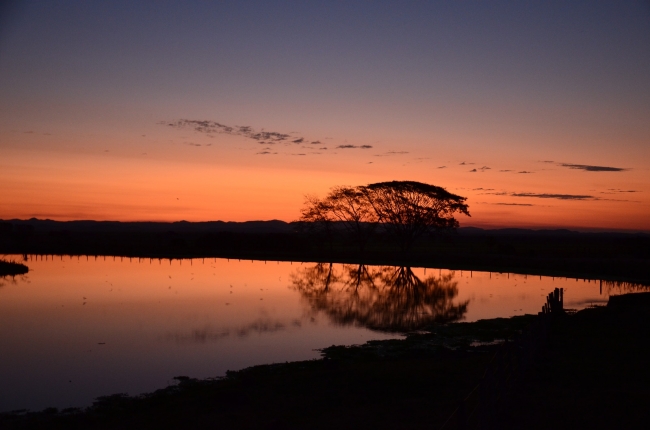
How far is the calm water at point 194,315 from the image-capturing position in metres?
14.5

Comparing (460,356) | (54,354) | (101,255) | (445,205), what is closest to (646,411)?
(460,356)

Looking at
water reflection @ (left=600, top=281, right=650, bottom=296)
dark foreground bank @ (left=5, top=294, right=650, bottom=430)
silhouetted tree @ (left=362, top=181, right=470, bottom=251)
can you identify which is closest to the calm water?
water reflection @ (left=600, top=281, right=650, bottom=296)

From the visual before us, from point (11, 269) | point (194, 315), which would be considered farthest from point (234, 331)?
point (11, 269)

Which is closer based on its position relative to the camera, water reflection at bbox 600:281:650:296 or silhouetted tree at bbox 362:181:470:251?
water reflection at bbox 600:281:650:296

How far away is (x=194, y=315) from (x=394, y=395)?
46.6 ft

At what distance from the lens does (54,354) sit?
648 inches

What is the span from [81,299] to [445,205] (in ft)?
168

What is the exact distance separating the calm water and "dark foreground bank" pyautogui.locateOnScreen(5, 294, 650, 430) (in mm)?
1388

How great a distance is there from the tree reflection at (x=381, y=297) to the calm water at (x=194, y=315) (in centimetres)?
7

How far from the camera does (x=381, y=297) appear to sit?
3222 centimetres

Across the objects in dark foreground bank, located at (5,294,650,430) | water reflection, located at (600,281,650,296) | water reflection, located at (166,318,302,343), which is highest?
water reflection, located at (600,281,650,296)

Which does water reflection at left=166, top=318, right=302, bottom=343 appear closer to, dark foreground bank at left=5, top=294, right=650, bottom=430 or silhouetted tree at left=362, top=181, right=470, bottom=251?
dark foreground bank at left=5, top=294, right=650, bottom=430

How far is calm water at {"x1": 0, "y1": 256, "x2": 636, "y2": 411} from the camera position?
14508mm

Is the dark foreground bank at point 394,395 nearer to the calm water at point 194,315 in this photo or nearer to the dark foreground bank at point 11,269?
the calm water at point 194,315
